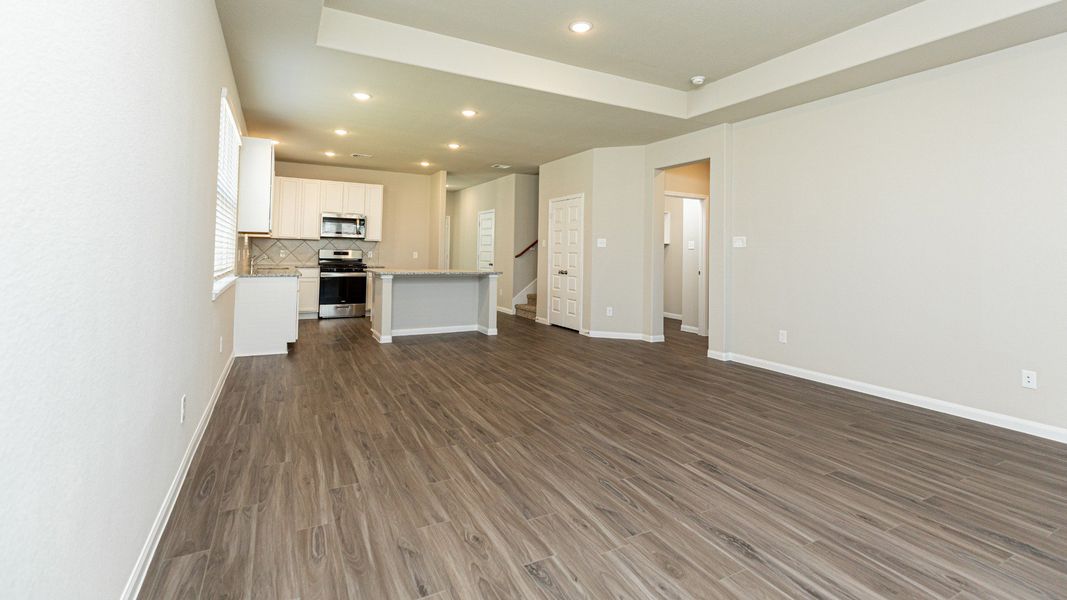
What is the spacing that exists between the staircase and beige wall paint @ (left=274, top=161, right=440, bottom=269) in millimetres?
1844

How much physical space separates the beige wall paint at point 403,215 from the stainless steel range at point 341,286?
0.63 metres

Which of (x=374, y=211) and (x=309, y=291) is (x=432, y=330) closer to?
(x=309, y=291)

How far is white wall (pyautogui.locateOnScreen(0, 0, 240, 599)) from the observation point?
2.68 feet

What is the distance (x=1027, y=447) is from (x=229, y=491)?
14.8 ft

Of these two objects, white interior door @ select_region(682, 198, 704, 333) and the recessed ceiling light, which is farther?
white interior door @ select_region(682, 198, 704, 333)

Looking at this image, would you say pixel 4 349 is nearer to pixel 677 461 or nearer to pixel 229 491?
pixel 229 491

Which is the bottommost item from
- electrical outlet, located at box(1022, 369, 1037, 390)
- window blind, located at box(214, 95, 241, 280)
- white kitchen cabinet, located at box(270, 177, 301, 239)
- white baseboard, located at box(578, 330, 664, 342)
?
electrical outlet, located at box(1022, 369, 1037, 390)

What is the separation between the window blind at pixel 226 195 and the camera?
3.69m

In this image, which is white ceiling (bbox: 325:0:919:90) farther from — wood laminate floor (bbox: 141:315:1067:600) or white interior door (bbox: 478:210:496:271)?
white interior door (bbox: 478:210:496:271)

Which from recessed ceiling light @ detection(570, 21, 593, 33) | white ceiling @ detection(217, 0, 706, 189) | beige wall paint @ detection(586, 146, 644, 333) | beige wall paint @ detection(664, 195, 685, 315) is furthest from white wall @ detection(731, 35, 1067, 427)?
beige wall paint @ detection(664, 195, 685, 315)

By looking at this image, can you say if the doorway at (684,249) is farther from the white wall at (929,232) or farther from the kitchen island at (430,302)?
the kitchen island at (430,302)

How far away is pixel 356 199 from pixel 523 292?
3465 mm

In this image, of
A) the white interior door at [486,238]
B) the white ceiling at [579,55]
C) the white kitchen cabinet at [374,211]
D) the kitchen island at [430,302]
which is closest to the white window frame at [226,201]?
the white ceiling at [579,55]

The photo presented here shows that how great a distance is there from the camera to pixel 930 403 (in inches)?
149
